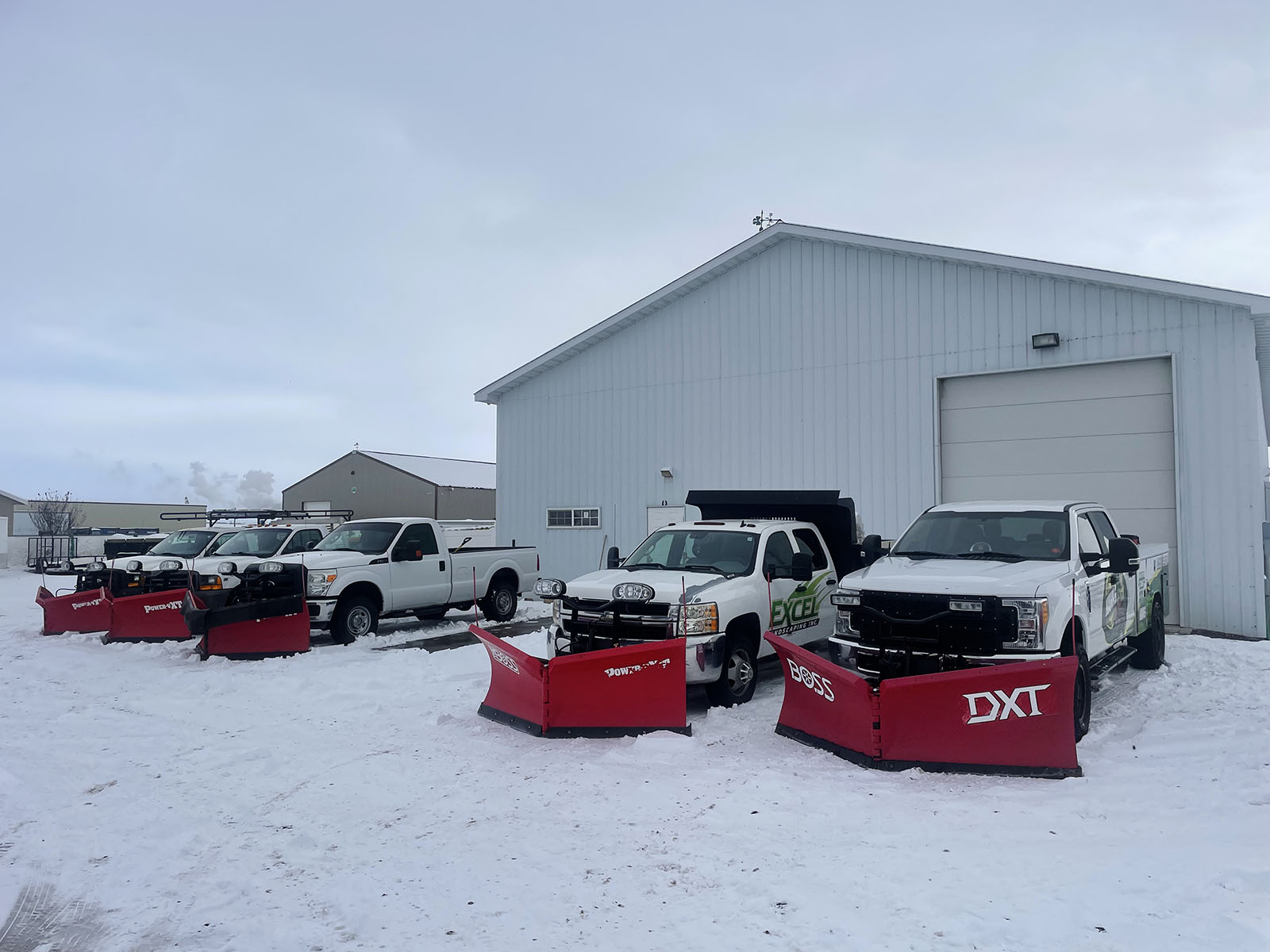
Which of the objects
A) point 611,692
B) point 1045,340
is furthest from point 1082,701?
point 1045,340

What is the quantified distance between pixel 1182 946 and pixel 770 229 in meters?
14.7

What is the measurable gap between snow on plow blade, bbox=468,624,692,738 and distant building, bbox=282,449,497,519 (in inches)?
1468

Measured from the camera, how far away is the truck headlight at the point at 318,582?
12.7 metres

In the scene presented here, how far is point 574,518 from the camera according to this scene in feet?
64.0

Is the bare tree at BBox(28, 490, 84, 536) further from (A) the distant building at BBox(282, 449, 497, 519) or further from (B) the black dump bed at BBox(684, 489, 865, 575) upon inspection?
(B) the black dump bed at BBox(684, 489, 865, 575)

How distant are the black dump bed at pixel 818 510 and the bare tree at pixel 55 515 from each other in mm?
47851

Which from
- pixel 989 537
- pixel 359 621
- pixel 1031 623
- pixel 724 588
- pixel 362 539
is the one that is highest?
pixel 989 537

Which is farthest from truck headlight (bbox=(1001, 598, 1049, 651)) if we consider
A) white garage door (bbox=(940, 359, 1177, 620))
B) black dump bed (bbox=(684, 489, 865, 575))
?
white garage door (bbox=(940, 359, 1177, 620))

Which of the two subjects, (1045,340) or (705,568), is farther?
(1045,340)

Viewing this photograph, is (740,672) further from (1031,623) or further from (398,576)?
(398,576)

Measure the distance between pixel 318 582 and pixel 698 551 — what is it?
20.5ft

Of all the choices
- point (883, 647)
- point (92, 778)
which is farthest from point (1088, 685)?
point (92, 778)

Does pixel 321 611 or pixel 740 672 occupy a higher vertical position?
pixel 321 611

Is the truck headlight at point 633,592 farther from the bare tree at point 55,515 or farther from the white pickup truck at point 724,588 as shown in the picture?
the bare tree at point 55,515
